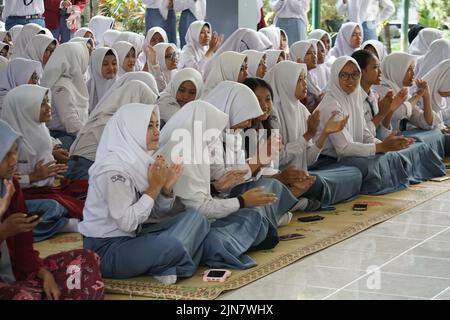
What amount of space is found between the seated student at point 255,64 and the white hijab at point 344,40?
348cm

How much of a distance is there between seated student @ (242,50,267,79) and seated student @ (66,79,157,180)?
3.88 ft

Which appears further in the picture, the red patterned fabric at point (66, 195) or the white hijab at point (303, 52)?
the white hijab at point (303, 52)

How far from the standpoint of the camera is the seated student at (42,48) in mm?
8656

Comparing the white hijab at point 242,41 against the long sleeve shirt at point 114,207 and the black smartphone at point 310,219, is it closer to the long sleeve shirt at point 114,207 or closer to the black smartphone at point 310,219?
the black smartphone at point 310,219

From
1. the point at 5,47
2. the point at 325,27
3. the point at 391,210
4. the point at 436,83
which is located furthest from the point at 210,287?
the point at 325,27

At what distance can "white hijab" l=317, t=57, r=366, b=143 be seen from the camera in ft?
21.9

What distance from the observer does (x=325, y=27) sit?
1367cm

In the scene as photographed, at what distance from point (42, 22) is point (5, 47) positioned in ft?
6.38

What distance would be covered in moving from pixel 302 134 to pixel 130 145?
2.16 meters

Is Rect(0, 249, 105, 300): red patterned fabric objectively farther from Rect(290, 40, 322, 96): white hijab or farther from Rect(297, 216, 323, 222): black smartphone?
Rect(290, 40, 322, 96): white hijab

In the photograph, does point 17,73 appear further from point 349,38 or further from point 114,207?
point 349,38

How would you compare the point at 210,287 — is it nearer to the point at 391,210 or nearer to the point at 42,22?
the point at 391,210

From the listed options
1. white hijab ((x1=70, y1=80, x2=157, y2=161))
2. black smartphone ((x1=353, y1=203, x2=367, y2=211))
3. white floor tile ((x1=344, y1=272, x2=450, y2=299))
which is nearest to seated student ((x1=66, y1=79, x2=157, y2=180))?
white hijab ((x1=70, y1=80, x2=157, y2=161))

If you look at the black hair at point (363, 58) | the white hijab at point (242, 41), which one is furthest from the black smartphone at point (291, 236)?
the white hijab at point (242, 41)
